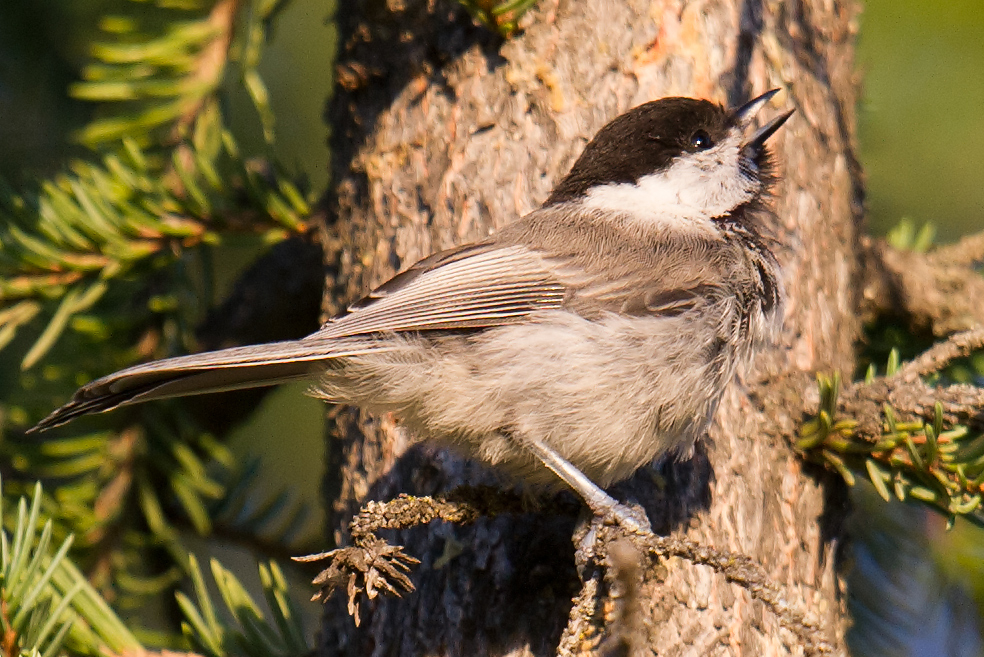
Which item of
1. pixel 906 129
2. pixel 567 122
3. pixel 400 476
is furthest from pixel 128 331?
pixel 906 129

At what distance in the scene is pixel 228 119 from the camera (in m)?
2.55

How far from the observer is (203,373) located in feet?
6.12

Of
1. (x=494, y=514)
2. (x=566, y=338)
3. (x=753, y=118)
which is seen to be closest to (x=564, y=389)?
(x=566, y=338)

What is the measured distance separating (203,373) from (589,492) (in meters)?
0.80

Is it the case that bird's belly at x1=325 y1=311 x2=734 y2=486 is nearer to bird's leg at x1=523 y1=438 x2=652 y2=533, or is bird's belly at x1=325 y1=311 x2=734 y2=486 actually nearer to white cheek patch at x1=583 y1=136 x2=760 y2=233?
bird's leg at x1=523 y1=438 x2=652 y2=533

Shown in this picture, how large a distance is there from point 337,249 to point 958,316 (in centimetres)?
168

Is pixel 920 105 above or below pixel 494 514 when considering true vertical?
above

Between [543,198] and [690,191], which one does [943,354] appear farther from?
[543,198]

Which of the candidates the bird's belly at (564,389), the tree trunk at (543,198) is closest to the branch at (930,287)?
the tree trunk at (543,198)

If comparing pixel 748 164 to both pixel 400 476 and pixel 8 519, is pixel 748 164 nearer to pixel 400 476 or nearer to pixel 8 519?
pixel 400 476

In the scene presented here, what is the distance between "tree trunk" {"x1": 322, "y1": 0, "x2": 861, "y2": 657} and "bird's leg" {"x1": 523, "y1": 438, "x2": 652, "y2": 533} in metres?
0.14

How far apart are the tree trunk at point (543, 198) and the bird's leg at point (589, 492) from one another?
0.14 meters

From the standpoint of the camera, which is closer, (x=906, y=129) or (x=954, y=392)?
(x=954, y=392)

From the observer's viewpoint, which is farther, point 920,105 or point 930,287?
point 920,105
